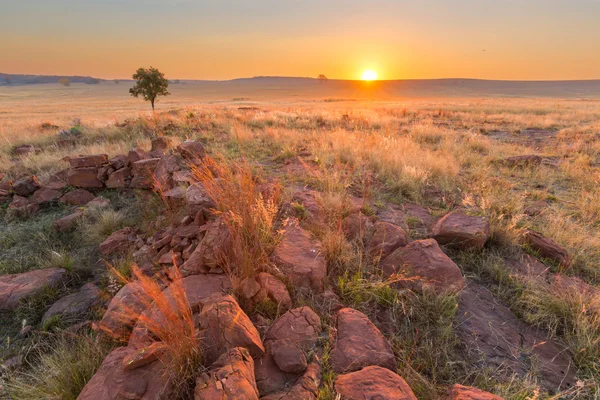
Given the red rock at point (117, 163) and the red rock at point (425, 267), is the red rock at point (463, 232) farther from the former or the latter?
the red rock at point (117, 163)

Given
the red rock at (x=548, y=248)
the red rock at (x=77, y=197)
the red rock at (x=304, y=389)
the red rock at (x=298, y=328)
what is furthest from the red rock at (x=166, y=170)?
the red rock at (x=548, y=248)

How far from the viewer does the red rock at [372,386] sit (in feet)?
5.38

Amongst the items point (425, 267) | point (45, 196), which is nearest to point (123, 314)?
point (425, 267)

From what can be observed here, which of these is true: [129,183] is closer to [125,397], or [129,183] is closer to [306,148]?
[306,148]

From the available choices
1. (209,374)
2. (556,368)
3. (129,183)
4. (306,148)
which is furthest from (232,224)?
(306,148)

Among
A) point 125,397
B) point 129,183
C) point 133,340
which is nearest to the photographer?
point 125,397

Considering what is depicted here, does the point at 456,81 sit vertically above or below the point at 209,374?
above

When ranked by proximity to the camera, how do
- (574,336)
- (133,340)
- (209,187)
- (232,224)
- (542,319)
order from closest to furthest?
(133,340) → (574,336) → (542,319) → (232,224) → (209,187)

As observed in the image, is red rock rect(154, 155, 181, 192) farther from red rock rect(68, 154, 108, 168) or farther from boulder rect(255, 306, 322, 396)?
boulder rect(255, 306, 322, 396)

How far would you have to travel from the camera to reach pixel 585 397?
1.95m

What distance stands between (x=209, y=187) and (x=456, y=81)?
12499 cm

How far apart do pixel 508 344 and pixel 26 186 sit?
7.82 meters

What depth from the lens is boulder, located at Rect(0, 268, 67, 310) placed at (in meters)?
3.27

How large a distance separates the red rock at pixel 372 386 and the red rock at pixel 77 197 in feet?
19.0
